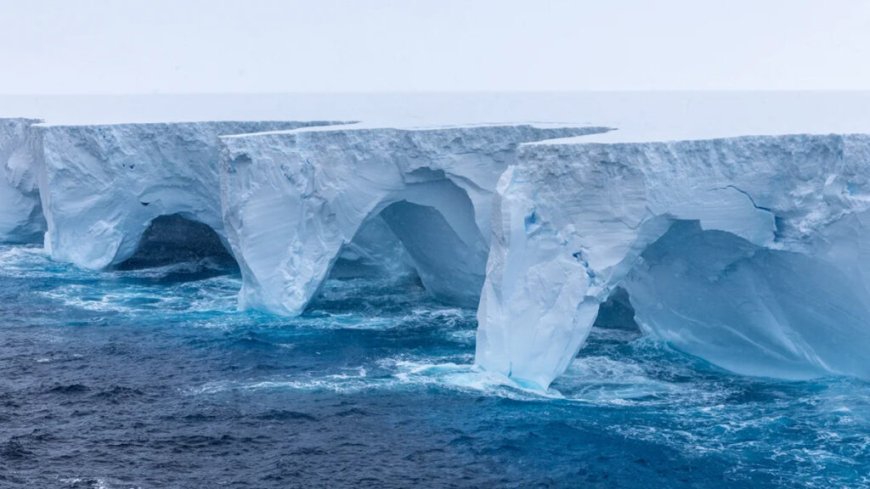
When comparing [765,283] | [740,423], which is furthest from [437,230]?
[740,423]

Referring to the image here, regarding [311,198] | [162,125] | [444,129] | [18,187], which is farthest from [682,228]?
[18,187]

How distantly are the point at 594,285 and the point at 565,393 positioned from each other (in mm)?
1485

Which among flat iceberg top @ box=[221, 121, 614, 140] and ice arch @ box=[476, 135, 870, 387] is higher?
flat iceberg top @ box=[221, 121, 614, 140]

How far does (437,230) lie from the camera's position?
18.5 metres

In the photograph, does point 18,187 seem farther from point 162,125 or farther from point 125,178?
point 162,125

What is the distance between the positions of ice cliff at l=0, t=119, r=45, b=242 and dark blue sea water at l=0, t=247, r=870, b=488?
7.88 m

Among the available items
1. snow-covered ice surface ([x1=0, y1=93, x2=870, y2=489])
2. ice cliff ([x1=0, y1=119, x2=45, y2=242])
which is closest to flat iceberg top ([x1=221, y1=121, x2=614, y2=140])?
snow-covered ice surface ([x1=0, y1=93, x2=870, y2=489])

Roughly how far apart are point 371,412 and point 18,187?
52.2ft

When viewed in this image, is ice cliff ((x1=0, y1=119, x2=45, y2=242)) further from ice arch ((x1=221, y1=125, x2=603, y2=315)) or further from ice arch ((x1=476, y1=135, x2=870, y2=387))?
ice arch ((x1=476, y1=135, x2=870, y2=387))

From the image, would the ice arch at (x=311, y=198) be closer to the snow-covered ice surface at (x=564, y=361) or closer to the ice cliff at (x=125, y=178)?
the snow-covered ice surface at (x=564, y=361)

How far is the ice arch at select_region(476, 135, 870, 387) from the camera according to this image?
44.7 ft

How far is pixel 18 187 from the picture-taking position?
1005 inches

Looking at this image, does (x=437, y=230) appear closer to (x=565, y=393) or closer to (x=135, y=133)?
(x=565, y=393)

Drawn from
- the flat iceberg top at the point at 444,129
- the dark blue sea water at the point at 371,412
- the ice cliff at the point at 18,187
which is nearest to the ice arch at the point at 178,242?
the ice cliff at the point at 18,187
